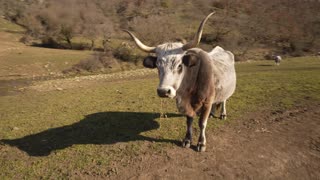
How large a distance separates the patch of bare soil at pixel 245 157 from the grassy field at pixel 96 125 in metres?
0.41

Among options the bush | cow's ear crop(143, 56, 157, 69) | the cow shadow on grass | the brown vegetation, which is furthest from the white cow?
the brown vegetation

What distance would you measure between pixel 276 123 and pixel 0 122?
973cm

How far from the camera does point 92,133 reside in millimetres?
8688

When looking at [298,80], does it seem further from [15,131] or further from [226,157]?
[15,131]

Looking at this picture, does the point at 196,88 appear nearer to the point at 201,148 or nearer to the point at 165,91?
the point at 165,91

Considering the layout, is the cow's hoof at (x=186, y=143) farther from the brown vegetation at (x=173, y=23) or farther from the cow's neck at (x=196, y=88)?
the brown vegetation at (x=173, y=23)

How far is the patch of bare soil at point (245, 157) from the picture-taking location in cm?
631

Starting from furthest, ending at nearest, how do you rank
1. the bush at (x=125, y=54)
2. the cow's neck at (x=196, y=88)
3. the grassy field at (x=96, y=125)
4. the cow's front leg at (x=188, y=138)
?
the bush at (x=125, y=54), the cow's front leg at (x=188, y=138), the grassy field at (x=96, y=125), the cow's neck at (x=196, y=88)

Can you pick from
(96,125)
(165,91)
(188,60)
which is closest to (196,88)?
(188,60)

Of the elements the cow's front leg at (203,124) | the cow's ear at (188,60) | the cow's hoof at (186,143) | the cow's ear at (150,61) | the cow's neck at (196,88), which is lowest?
the cow's hoof at (186,143)

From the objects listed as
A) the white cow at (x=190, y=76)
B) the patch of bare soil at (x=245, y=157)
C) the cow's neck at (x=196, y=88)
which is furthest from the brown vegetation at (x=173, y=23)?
the cow's neck at (x=196, y=88)

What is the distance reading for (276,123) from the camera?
9.03 meters

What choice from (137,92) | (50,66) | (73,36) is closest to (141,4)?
(73,36)

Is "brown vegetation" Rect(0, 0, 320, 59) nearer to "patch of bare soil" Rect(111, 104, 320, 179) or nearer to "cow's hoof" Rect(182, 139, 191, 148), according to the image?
"patch of bare soil" Rect(111, 104, 320, 179)
